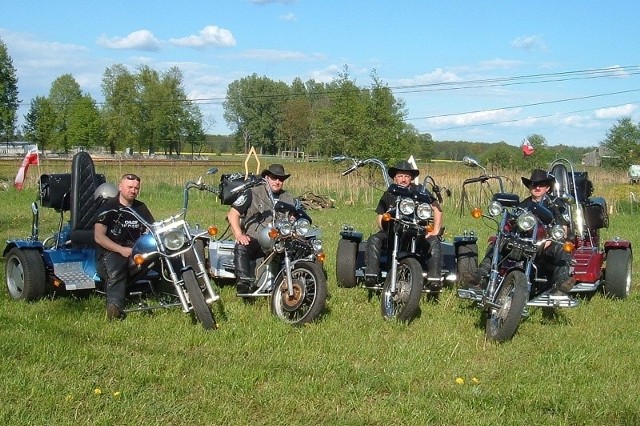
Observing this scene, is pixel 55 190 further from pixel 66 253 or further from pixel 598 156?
pixel 598 156

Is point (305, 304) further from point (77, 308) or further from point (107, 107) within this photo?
point (107, 107)

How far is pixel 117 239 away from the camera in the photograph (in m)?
7.05

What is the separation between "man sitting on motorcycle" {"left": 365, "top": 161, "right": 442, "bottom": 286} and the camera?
24.2 ft

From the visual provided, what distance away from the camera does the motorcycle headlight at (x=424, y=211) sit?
23.1ft

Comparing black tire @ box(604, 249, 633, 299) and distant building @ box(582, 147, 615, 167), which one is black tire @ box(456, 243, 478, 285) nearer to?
black tire @ box(604, 249, 633, 299)

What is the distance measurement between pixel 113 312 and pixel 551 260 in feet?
12.8

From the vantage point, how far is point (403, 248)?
7.46 metres

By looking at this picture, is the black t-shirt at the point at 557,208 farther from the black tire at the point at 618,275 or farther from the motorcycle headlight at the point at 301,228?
the motorcycle headlight at the point at 301,228

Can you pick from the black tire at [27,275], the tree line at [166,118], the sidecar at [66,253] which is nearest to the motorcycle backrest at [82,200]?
the sidecar at [66,253]

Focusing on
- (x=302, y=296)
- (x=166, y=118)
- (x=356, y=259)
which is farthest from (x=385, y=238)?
(x=166, y=118)

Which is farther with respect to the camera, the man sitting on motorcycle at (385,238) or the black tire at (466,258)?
the black tire at (466,258)

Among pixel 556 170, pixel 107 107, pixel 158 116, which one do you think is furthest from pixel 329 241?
pixel 107 107

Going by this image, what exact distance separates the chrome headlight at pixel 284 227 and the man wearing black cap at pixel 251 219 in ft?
1.79

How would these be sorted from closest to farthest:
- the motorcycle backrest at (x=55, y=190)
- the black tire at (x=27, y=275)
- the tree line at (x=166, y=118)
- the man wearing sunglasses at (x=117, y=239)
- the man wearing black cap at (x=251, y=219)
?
the man wearing sunglasses at (x=117, y=239), the black tire at (x=27, y=275), the man wearing black cap at (x=251, y=219), the motorcycle backrest at (x=55, y=190), the tree line at (x=166, y=118)
